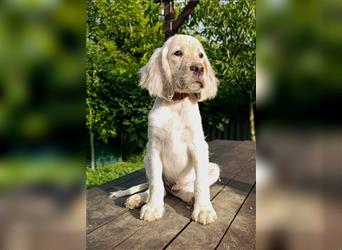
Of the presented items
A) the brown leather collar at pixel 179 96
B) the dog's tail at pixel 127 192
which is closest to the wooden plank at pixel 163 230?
the dog's tail at pixel 127 192

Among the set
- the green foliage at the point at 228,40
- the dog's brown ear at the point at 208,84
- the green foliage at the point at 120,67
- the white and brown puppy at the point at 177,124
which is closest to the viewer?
the white and brown puppy at the point at 177,124

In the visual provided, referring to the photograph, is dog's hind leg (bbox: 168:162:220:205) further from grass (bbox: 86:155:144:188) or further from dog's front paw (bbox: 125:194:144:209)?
grass (bbox: 86:155:144:188)

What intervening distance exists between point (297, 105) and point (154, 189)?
4.33ft

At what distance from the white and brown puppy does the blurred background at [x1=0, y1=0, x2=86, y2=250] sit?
1.13 metres

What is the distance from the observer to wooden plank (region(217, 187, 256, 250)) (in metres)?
1.43

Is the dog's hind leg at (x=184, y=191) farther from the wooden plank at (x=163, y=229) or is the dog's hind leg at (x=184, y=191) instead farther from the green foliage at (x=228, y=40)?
the green foliage at (x=228, y=40)

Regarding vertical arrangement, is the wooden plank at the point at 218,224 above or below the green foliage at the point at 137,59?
below

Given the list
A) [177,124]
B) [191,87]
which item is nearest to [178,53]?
[191,87]

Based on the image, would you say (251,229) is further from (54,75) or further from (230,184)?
(54,75)

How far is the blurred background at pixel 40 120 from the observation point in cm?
58

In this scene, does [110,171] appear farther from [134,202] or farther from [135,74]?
[134,202]

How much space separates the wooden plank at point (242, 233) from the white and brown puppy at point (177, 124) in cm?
15

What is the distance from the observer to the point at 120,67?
20.6 feet

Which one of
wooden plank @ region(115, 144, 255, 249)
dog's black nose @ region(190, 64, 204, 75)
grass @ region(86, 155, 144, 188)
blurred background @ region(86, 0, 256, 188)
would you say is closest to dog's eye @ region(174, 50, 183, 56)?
dog's black nose @ region(190, 64, 204, 75)
